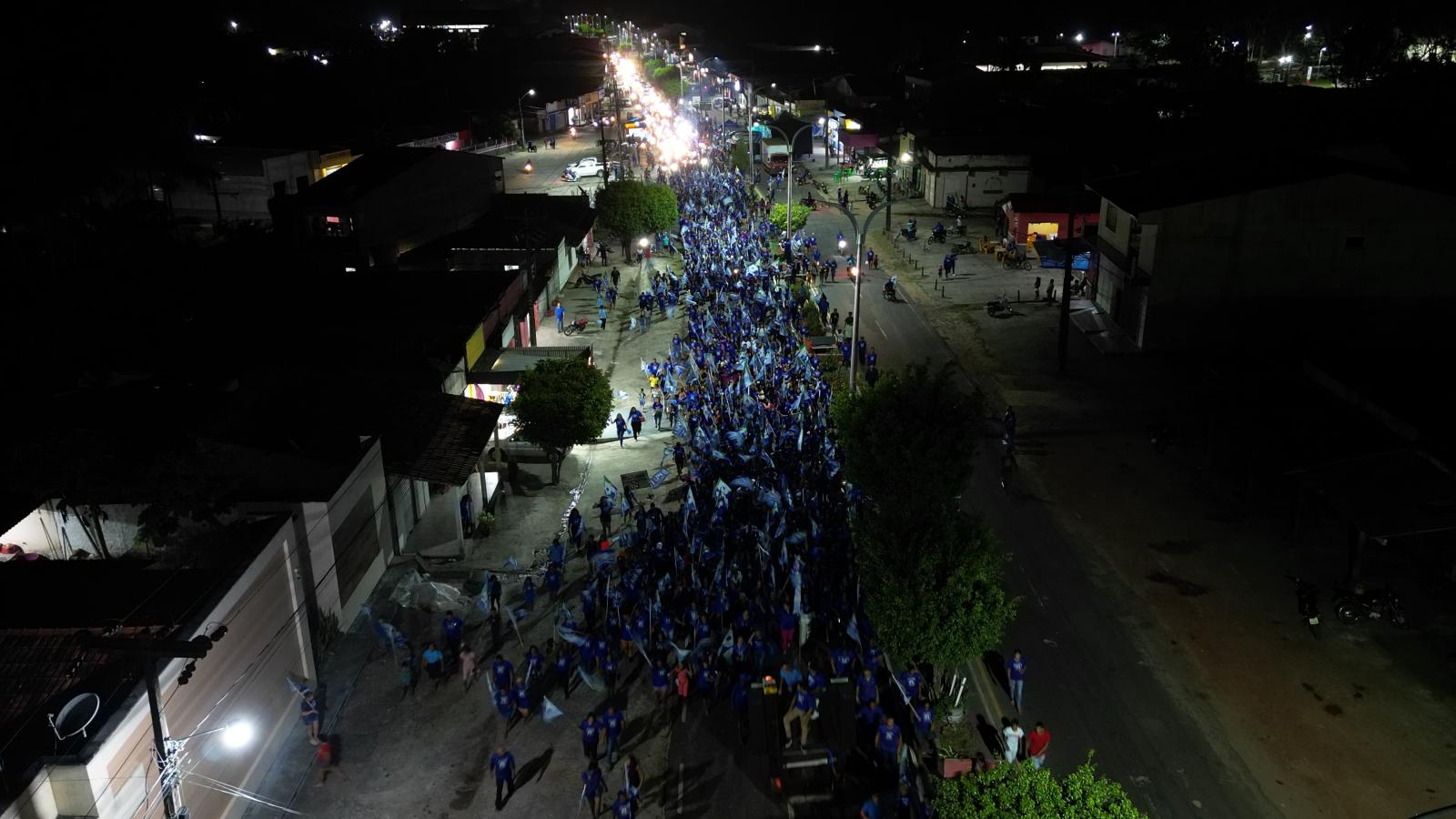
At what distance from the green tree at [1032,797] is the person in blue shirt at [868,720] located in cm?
479

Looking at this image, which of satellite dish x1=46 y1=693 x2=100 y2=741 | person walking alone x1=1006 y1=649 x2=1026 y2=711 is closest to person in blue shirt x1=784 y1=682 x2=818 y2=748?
person walking alone x1=1006 y1=649 x2=1026 y2=711

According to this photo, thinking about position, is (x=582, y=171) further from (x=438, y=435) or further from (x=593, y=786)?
(x=593, y=786)

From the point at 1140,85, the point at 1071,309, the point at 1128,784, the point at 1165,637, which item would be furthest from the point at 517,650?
the point at 1140,85

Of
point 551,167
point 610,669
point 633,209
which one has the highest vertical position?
point 633,209

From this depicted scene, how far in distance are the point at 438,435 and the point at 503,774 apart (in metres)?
10.0

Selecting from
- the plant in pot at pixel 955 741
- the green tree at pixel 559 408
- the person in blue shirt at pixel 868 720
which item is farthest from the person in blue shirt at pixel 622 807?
the green tree at pixel 559 408

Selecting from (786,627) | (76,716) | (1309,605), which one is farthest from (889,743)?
(76,716)

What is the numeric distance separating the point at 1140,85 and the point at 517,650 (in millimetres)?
90960

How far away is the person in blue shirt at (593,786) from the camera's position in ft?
45.6

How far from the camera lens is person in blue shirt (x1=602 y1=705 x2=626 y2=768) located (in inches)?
600

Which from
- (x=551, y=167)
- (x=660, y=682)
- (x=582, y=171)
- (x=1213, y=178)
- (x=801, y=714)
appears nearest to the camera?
(x=801, y=714)

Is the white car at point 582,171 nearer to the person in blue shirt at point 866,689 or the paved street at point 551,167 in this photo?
the paved street at point 551,167

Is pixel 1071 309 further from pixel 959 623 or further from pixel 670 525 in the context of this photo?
pixel 959 623

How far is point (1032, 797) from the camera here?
32.5ft
